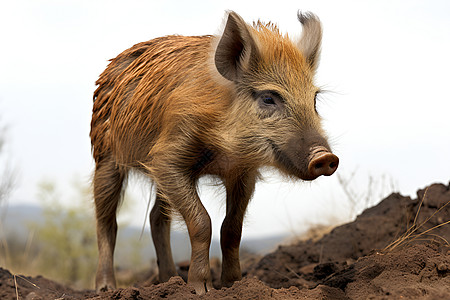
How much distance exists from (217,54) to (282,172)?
48.8 inches

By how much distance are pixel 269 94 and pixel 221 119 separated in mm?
506

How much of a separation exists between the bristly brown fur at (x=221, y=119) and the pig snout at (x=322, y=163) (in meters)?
0.06

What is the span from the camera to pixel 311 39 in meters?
5.34

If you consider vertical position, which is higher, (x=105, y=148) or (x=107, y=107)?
(x=107, y=107)

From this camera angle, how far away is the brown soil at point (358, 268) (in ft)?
14.3

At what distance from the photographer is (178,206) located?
509cm

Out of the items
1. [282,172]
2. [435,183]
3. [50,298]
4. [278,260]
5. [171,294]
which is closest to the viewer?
[171,294]

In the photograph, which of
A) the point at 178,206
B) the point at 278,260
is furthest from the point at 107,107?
the point at 278,260

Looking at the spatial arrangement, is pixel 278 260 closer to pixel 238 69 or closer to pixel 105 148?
pixel 105 148

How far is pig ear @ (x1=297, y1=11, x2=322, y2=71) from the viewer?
17.4ft

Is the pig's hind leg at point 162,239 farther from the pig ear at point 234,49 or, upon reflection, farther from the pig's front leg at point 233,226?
the pig ear at point 234,49

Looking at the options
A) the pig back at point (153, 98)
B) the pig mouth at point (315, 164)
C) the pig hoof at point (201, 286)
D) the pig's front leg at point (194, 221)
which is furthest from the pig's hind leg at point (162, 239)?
the pig mouth at point (315, 164)

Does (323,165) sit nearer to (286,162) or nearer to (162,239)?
(286,162)

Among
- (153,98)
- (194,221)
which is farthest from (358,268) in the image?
(153,98)
